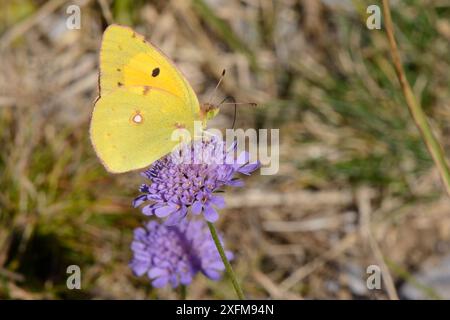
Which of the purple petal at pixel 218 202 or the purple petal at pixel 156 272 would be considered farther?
the purple petal at pixel 156 272

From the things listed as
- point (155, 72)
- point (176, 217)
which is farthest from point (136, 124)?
point (176, 217)

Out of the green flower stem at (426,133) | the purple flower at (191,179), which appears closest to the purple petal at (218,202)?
the purple flower at (191,179)

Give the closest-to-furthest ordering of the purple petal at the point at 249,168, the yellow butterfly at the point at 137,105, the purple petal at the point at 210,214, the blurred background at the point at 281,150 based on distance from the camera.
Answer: the purple petal at the point at 210,214, the purple petal at the point at 249,168, the yellow butterfly at the point at 137,105, the blurred background at the point at 281,150

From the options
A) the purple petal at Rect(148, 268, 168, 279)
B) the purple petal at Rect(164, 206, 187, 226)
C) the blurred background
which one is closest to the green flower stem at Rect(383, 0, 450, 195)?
the blurred background

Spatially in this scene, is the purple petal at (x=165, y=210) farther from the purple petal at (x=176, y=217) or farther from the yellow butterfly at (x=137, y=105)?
the yellow butterfly at (x=137, y=105)
